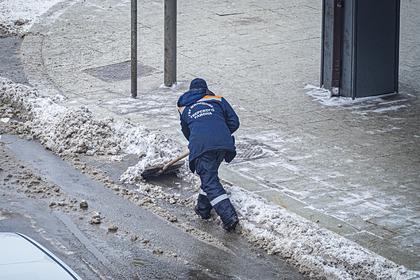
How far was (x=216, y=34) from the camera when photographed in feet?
63.5

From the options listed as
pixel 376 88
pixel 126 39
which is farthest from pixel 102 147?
pixel 126 39

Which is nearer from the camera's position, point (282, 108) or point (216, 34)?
point (282, 108)

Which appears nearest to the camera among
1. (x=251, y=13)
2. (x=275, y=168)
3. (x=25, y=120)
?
(x=275, y=168)

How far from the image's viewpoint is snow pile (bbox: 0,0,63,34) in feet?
66.7

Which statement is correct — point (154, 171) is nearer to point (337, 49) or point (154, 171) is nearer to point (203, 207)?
point (203, 207)

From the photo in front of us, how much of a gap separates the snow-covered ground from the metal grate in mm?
1541

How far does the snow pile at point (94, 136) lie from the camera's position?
1287 centimetres

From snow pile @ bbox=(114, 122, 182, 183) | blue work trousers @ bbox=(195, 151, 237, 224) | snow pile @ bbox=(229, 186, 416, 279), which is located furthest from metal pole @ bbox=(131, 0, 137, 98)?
blue work trousers @ bbox=(195, 151, 237, 224)

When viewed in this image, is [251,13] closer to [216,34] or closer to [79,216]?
[216,34]

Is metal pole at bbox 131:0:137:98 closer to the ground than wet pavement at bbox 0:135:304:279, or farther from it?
farther from it

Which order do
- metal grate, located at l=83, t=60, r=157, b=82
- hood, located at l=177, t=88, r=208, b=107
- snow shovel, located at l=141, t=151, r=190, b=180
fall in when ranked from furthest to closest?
metal grate, located at l=83, t=60, r=157, b=82 → snow shovel, located at l=141, t=151, r=190, b=180 → hood, located at l=177, t=88, r=208, b=107

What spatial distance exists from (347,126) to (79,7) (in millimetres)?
9468

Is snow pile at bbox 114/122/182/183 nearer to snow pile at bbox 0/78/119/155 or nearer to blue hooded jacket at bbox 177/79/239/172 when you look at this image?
snow pile at bbox 0/78/119/155

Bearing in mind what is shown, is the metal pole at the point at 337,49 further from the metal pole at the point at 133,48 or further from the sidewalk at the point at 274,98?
the metal pole at the point at 133,48
